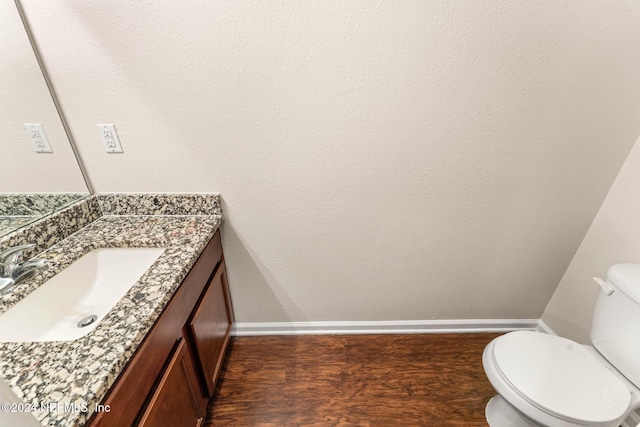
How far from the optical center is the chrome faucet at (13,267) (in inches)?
32.4

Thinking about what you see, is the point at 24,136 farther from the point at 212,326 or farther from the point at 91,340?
the point at 212,326

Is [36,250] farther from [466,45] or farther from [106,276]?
[466,45]

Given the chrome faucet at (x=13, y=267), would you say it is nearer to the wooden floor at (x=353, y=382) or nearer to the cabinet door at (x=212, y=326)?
the cabinet door at (x=212, y=326)

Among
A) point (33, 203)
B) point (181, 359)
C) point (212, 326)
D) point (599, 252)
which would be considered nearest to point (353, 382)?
point (212, 326)

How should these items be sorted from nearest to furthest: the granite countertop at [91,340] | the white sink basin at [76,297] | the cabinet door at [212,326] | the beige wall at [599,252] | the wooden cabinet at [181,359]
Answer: the granite countertop at [91,340]
the wooden cabinet at [181,359]
the white sink basin at [76,297]
the cabinet door at [212,326]
the beige wall at [599,252]

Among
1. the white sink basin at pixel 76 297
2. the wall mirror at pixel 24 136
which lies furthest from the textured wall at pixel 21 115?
the white sink basin at pixel 76 297

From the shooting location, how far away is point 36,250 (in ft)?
3.23

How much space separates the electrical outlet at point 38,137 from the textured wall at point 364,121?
0.12 metres

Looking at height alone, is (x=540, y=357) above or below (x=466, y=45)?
below

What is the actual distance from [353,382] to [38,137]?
181 centimetres

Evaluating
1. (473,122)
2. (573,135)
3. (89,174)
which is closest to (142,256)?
(89,174)

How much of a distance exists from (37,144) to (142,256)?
601mm

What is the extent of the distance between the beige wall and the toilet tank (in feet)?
0.79

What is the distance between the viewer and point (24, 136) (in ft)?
3.36
